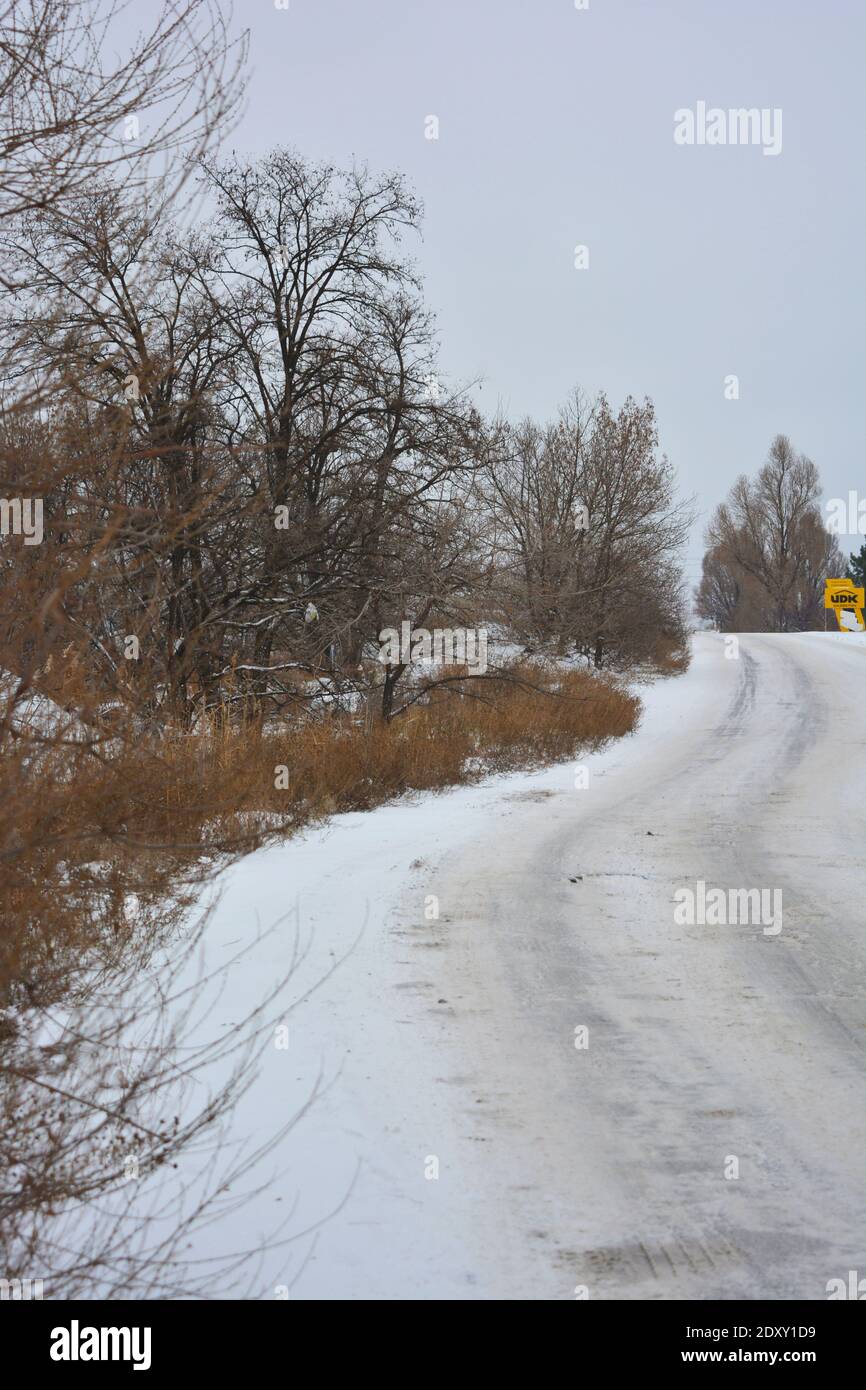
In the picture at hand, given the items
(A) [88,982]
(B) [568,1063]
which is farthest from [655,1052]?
(A) [88,982]

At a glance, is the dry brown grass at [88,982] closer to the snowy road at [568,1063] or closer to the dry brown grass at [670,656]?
the snowy road at [568,1063]

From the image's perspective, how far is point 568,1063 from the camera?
5004 mm

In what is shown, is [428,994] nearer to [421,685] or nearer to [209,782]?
[209,782]

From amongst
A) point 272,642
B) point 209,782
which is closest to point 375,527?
point 272,642

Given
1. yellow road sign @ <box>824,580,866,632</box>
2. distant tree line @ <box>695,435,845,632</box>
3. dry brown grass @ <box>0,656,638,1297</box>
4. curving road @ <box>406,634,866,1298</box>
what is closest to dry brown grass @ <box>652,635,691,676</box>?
curving road @ <box>406,634,866,1298</box>

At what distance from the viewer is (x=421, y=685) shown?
16.4 meters

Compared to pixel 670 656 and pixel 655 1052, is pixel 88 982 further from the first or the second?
pixel 670 656

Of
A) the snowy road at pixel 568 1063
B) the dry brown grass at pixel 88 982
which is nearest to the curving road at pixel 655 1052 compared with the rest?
the snowy road at pixel 568 1063

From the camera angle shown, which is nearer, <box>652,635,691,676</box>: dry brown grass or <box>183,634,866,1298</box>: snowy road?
<box>183,634,866,1298</box>: snowy road

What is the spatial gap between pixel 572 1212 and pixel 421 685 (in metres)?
12.8

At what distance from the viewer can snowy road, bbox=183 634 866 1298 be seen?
348 cm

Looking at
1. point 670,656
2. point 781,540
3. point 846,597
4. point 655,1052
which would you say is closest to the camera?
point 655,1052

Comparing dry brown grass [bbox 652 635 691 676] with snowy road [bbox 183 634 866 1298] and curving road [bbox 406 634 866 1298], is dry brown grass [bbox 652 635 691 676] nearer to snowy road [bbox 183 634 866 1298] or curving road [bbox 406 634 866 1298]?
curving road [bbox 406 634 866 1298]

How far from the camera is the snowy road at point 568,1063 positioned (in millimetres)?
3477
